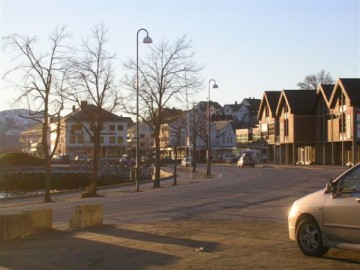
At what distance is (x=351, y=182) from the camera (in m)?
9.79

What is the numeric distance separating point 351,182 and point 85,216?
8.13 meters

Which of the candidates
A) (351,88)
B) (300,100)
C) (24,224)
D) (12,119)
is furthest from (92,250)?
(12,119)

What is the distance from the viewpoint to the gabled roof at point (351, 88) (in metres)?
65.9

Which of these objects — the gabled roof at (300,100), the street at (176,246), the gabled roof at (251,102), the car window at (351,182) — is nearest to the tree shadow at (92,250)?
the street at (176,246)

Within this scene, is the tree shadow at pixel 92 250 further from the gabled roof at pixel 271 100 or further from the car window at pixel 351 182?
the gabled roof at pixel 271 100

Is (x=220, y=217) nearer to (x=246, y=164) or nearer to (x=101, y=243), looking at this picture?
(x=101, y=243)

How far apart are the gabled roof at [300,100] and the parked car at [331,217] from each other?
7136cm

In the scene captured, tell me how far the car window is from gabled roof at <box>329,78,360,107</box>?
58.2 m

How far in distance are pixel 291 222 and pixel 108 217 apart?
10.1 m

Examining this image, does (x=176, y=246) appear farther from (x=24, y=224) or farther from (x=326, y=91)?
(x=326, y=91)

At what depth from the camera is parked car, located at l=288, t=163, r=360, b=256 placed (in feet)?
31.1

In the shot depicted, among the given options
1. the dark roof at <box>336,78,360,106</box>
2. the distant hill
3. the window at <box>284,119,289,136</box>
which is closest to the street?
the distant hill

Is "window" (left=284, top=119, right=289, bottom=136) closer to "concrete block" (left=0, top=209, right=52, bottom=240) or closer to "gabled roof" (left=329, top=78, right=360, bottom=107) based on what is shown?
"gabled roof" (left=329, top=78, right=360, bottom=107)

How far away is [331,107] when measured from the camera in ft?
241
